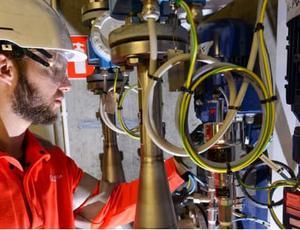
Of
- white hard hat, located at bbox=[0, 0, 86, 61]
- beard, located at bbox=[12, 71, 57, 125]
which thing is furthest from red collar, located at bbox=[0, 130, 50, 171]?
white hard hat, located at bbox=[0, 0, 86, 61]

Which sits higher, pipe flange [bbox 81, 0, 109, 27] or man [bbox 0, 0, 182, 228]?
pipe flange [bbox 81, 0, 109, 27]

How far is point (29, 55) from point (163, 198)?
2.04 ft

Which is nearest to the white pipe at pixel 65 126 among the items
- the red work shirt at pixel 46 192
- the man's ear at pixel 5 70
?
the red work shirt at pixel 46 192

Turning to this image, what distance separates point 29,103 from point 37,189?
29cm

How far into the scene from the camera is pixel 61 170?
107cm

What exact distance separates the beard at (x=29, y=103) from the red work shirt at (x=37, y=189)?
0.12 m

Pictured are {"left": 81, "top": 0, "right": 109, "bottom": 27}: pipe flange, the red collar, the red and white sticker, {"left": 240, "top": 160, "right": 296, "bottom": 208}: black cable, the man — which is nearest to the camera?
{"left": 240, "top": 160, "right": 296, "bottom": 208}: black cable

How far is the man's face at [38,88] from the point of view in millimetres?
902

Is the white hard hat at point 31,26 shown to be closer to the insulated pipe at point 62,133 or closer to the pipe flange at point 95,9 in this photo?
the pipe flange at point 95,9

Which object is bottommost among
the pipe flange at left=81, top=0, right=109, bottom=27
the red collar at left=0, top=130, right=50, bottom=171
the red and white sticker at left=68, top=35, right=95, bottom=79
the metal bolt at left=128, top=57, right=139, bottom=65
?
the red collar at left=0, top=130, right=50, bottom=171

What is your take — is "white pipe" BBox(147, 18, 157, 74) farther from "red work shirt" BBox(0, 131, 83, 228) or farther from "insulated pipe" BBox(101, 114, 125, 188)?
"insulated pipe" BBox(101, 114, 125, 188)

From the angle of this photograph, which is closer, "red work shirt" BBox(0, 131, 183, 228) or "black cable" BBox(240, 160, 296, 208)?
"black cable" BBox(240, 160, 296, 208)

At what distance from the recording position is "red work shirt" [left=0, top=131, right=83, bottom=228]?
0.83 metres

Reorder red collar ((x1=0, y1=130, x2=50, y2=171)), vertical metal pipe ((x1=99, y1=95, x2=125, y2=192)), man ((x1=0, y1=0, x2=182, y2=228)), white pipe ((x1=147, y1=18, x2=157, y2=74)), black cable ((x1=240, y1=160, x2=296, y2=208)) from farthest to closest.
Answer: vertical metal pipe ((x1=99, y1=95, x2=125, y2=192)) → red collar ((x1=0, y1=130, x2=50, y2=171)) → man ((x1=0, y1=0, x2=182, y2=228)) → black cable ((x1=240, y1=160, x2=296, y2=208)) → white pipe ((x1=147, y1=18, x2=157, y2=74))
